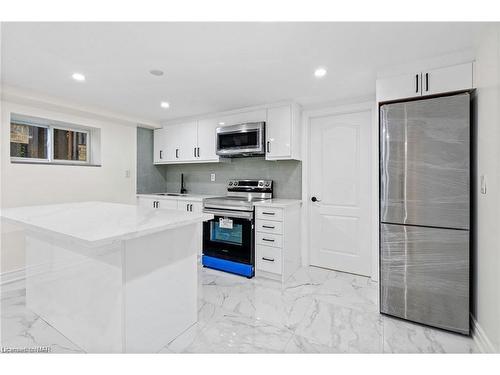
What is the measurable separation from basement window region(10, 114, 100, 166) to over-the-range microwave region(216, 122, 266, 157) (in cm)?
182

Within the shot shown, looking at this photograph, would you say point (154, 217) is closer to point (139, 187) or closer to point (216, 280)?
point (216, 280)

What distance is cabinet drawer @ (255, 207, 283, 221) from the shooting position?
9.18ft

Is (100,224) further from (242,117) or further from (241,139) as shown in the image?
(242,117)

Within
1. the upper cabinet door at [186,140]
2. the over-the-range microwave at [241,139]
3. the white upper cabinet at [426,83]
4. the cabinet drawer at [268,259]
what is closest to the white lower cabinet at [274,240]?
the cabinet drawer at [268,259]

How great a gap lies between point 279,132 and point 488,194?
2003 millimetres

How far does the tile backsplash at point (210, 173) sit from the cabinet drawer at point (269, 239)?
76 centimetres

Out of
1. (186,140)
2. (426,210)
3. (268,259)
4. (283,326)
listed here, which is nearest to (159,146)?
(186,140)

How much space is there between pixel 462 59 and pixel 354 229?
6.24 ft

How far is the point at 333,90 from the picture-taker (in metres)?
2.69

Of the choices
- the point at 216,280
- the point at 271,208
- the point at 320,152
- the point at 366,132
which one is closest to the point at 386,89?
the point at 366,132

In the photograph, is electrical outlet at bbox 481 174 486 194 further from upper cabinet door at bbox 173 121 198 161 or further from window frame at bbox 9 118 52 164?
window frame at bbox 9 118 52 164

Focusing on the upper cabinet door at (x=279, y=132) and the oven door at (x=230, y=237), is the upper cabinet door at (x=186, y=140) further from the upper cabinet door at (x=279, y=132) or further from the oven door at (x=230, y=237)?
the upper cabinet door at (x=279, y=132)

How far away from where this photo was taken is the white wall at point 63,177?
274 centimetres

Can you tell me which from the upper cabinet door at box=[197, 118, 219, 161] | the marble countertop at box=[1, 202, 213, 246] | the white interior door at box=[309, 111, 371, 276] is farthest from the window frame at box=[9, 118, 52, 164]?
the white interior door at box=[309, 111, 371, 276]
